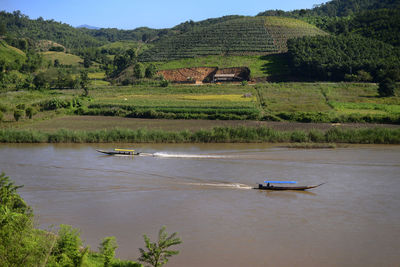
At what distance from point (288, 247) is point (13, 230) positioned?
28.2ft

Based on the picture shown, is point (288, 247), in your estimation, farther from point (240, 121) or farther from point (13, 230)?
point (240, 121)

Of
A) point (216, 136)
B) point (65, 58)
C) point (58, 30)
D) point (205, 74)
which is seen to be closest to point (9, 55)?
point (65, 58)

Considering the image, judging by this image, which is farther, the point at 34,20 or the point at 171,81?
the point at 34,20

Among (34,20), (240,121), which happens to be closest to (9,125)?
(240,121)

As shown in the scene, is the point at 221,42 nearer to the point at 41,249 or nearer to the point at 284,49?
the point at 284,49

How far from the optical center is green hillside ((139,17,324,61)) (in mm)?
76875

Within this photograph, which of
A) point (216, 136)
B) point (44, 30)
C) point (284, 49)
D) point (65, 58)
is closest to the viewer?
point (216, 136)

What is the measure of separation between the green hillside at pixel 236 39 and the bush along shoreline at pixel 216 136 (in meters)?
43.5

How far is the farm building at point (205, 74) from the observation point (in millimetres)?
66125

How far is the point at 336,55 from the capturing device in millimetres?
61812

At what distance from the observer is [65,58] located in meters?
99.2

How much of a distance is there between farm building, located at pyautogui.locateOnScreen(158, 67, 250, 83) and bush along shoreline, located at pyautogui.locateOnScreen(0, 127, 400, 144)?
3352 cm

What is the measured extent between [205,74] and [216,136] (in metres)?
38.2

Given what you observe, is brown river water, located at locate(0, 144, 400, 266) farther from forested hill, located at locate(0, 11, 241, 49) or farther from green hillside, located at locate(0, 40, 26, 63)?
forested hill, located at locate(0, 11, 241, 49)
